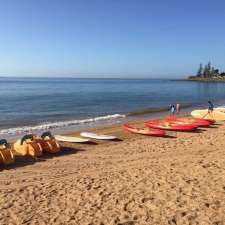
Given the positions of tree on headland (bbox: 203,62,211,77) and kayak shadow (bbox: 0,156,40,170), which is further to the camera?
tree on headland (bbox: 203,62,211,77)

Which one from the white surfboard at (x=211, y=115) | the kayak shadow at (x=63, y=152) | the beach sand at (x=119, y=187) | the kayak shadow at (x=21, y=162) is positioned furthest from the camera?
the white surfboard at (x=211, y=115)

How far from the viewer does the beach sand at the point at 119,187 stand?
7.17 m

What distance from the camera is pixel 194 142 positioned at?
50.4 feet

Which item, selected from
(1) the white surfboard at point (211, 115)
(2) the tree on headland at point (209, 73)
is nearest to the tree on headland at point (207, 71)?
(2) the tree on headland at point (209, 73)

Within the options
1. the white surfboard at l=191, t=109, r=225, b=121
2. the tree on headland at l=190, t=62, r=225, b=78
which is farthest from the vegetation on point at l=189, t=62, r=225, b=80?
the white surfboard at l=191, t=109, r=225, b=121

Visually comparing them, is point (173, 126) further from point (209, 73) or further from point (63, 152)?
point (209, 73)

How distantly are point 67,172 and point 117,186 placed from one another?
230cm

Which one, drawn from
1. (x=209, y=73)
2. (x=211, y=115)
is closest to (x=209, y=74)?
(x=209, y=73)

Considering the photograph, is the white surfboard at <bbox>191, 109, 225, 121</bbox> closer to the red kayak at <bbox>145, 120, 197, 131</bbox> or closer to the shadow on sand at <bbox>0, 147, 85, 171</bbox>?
the red kayak at <bbox>145, 120, 197, 131</bbox>

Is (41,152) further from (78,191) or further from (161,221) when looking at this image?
(161,221)

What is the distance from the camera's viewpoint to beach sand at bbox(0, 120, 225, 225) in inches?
282

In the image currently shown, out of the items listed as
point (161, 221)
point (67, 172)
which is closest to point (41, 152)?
point (67, 172)

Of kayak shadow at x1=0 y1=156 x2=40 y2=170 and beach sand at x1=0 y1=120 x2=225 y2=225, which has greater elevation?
beach sand at x1=0 y1=120 x2=225 y2=225

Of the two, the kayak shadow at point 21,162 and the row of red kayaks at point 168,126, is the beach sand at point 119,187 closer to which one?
the kayak shadow at point 21,162
